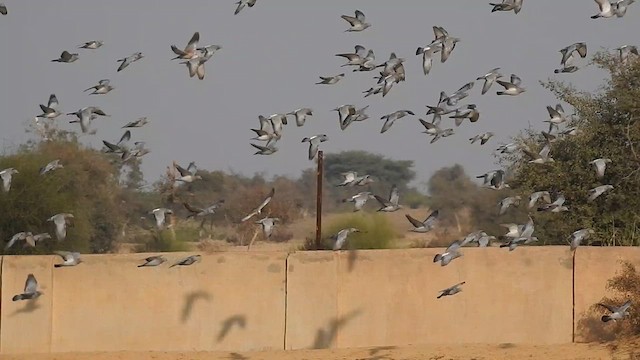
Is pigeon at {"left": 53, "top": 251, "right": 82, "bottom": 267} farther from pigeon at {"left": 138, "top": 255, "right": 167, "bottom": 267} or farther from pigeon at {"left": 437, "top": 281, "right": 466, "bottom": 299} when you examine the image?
pigeon at {"left": 437, "top": 281, "right": 466, "bottom": 299}

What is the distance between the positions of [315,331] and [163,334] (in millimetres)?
A: 2126

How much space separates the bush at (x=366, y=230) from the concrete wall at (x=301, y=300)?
15.7m

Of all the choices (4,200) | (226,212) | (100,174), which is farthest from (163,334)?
(226,212)

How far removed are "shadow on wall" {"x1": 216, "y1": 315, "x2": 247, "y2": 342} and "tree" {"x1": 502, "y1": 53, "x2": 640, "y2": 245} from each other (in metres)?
6.68

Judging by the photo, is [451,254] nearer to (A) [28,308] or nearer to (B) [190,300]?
(B) [190,300]

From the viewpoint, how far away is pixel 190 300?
720 inches

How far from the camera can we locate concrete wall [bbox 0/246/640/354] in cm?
1817

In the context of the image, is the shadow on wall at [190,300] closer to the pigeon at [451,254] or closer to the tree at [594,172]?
the pigeon at [451,254]

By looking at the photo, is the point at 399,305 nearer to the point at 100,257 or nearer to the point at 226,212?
the point at 100,257

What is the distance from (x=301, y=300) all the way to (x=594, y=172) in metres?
7.59


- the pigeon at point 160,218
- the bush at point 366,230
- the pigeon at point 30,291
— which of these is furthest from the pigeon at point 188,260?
the bush at point 366,230

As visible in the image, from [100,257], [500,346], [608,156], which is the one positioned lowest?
[500,346]

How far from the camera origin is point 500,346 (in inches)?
723

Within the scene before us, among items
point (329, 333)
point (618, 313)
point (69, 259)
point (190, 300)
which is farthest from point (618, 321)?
point (69, 259)
